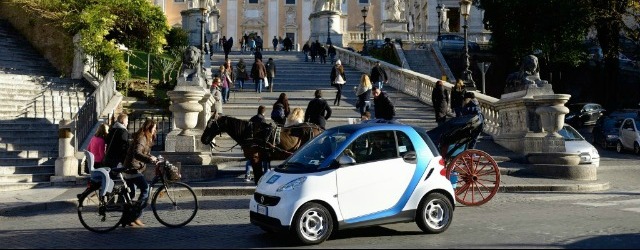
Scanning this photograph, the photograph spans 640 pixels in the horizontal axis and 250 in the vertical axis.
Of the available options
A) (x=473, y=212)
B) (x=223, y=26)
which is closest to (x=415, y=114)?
(x=473, y=212)

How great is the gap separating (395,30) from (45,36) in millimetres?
27745

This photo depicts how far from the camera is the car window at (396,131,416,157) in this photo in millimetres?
9797

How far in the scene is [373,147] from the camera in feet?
31.7

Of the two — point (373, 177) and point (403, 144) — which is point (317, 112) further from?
point (373, 177)

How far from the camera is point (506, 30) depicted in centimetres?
4328

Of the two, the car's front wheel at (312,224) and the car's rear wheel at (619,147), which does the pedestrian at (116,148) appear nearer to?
the car's front wheel at (312,224)

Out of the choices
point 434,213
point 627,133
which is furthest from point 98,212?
point 627,133

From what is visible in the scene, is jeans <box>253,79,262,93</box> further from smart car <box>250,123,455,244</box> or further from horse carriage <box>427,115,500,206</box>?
smart car <box>250,123,455,244</box>

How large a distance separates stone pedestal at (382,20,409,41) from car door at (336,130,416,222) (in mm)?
41398

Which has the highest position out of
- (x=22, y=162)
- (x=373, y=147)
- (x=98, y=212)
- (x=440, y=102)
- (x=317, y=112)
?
(x=440, y=102)

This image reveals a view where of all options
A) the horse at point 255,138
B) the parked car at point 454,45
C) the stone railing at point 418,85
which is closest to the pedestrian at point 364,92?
the stone railing at point 418,85

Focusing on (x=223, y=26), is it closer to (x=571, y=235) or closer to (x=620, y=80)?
(x=620, y=80)

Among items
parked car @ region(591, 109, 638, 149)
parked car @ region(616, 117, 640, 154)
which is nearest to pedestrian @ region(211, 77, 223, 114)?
parked car @ region(616, 117, 640, 154)

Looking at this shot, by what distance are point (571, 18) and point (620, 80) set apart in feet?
27.2
